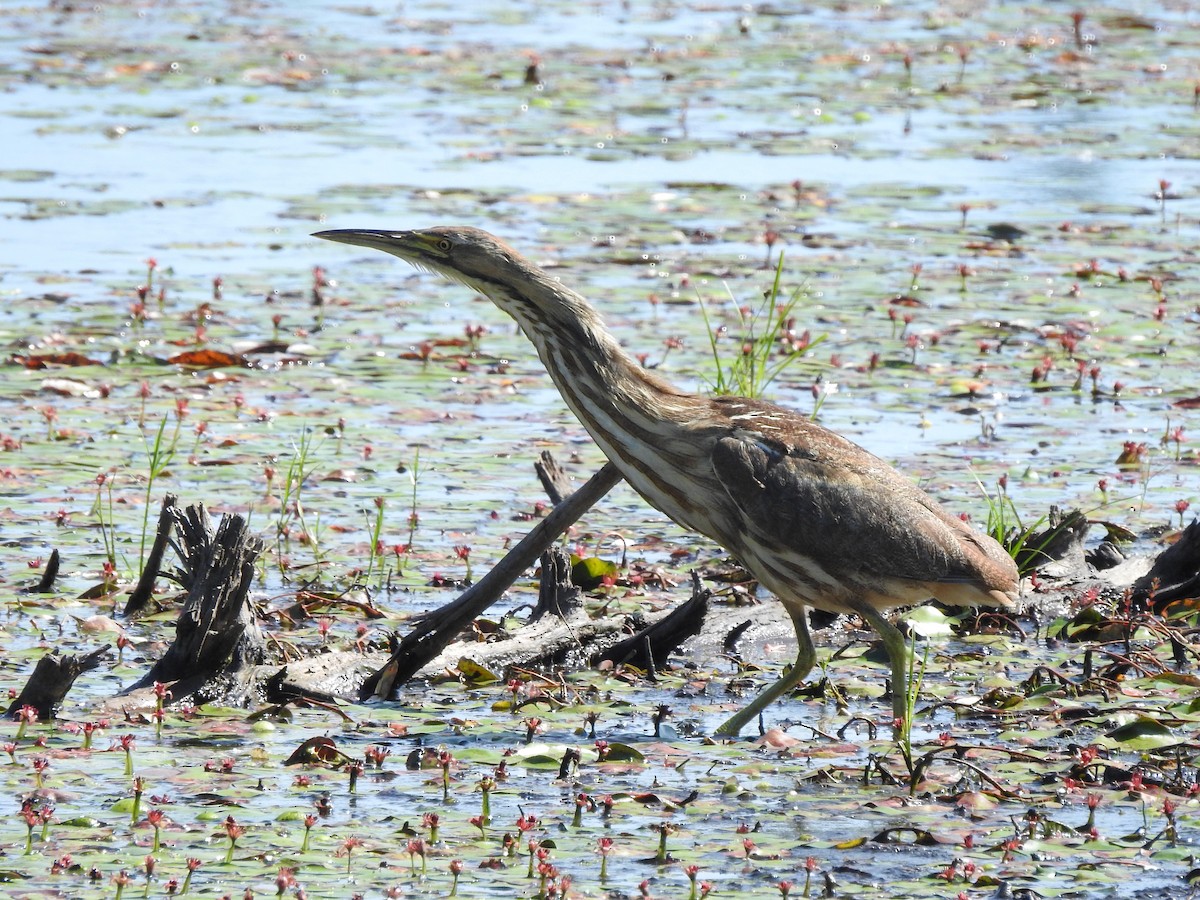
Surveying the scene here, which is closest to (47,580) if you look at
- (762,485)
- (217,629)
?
(217,629)

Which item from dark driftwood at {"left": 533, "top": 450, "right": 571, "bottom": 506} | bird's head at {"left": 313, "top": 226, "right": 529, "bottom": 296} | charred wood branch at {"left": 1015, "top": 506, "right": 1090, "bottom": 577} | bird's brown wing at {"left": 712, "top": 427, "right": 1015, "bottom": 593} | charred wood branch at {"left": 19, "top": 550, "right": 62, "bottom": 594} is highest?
bird's head at {"left": 313, "top": 226, "right": 529, "bottom": 296}

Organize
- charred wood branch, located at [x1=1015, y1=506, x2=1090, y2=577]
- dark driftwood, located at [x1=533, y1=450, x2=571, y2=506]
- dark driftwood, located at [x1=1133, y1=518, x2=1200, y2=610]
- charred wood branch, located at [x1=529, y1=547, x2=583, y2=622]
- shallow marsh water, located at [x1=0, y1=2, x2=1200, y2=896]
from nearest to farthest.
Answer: shallow marsh water, located at [x1=0, y1=2, x2=1200, y2=896] < charred wood branch, located at [x1=529, y1=547, x2=583, y2=622] < dark driftwood, located at [x1=1133, y1=518, x2=1200, y2=610] < dark driftwood, located at [x1=533, y1=450, x2=571, y2=506] < charred wood branch, located at [x1=1015, y1=506, x2=1090, y2=577]

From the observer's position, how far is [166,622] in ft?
23.5

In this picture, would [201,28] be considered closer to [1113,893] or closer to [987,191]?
[987,191]

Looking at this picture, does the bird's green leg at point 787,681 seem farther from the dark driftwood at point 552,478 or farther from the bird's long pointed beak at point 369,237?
the bird's long pointed beak at point 369,237

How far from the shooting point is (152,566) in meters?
7.03

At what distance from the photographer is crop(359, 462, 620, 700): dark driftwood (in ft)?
21.0

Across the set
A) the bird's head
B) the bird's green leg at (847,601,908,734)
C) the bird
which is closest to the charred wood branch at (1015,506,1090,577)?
the bird

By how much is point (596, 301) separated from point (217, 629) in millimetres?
5629

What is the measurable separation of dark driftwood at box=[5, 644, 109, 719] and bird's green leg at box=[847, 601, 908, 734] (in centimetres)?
230

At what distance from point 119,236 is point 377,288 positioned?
2051 mm

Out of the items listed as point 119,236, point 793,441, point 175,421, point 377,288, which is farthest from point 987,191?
point 793,441

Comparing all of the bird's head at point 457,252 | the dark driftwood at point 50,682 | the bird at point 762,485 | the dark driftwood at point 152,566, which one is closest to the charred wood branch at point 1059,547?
the bird at point 762,485

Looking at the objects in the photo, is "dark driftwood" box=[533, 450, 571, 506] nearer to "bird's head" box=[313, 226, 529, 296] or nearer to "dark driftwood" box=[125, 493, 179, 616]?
"bird's head" box=[313, 226, 529, 296]
